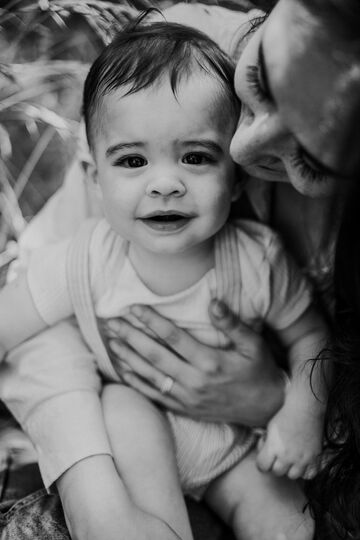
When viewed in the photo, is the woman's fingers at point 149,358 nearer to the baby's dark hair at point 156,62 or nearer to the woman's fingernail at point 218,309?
the woman's fingernail at point 218,309

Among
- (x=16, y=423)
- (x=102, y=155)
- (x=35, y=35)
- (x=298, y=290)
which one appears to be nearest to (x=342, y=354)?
(x=298, y=290)

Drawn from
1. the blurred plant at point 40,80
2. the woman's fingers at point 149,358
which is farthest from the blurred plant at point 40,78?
the woman's fingers at point 149,358

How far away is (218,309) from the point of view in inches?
43.7

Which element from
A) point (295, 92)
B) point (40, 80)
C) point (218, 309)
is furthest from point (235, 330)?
point (40, 80)

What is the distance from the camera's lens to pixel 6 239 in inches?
58.9

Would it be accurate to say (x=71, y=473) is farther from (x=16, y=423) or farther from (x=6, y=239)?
(x=6, y=239)

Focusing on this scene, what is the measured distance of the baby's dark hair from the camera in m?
0.98

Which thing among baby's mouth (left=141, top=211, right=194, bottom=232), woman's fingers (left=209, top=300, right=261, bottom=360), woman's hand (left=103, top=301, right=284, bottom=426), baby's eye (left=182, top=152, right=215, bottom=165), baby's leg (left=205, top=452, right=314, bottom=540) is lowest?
baby's leg (left=205, top=452, right=314, bottom=540)

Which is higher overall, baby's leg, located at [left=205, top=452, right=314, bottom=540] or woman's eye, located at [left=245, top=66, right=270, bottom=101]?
woman's eye, located at [left=245, top=66, right=270, bottom=101]

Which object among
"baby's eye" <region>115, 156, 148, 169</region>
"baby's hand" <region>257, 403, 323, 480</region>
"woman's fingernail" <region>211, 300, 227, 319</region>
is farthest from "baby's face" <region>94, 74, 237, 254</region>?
"baby's hand" <region>257, 403, 323, 480</region>

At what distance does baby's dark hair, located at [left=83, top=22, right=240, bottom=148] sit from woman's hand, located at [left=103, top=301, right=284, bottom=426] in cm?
34

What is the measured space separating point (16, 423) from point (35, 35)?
0.83 m

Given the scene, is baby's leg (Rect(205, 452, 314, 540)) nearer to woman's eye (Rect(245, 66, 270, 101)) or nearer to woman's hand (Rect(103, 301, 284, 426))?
woman's hand (Rect(103, 301, 284, 426))

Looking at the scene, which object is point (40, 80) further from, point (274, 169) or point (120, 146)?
point (274, 169)
